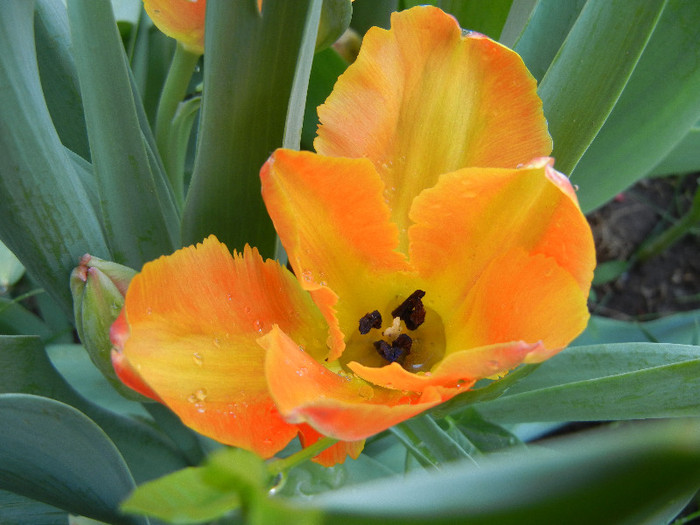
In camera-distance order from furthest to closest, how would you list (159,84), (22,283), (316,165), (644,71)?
(22,283)
(159,84)
(644,71)
(316,165)

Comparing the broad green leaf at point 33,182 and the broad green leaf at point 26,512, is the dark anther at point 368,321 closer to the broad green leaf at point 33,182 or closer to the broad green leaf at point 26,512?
the broad green leaf at point 33,182

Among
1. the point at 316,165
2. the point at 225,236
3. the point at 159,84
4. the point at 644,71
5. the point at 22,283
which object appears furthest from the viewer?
the point at 22,283

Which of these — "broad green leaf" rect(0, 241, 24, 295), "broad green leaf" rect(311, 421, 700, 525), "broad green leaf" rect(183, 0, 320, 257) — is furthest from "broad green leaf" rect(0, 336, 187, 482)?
"broad green leaf" rect(311, 421, 700, 525)

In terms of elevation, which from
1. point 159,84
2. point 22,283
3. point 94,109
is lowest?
point 22,283

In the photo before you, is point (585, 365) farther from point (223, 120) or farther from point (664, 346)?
point (223, 120)

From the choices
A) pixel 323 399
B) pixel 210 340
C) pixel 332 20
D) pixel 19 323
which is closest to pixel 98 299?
pixel 210 340

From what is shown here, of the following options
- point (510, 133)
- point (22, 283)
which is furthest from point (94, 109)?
point (22, 283)
